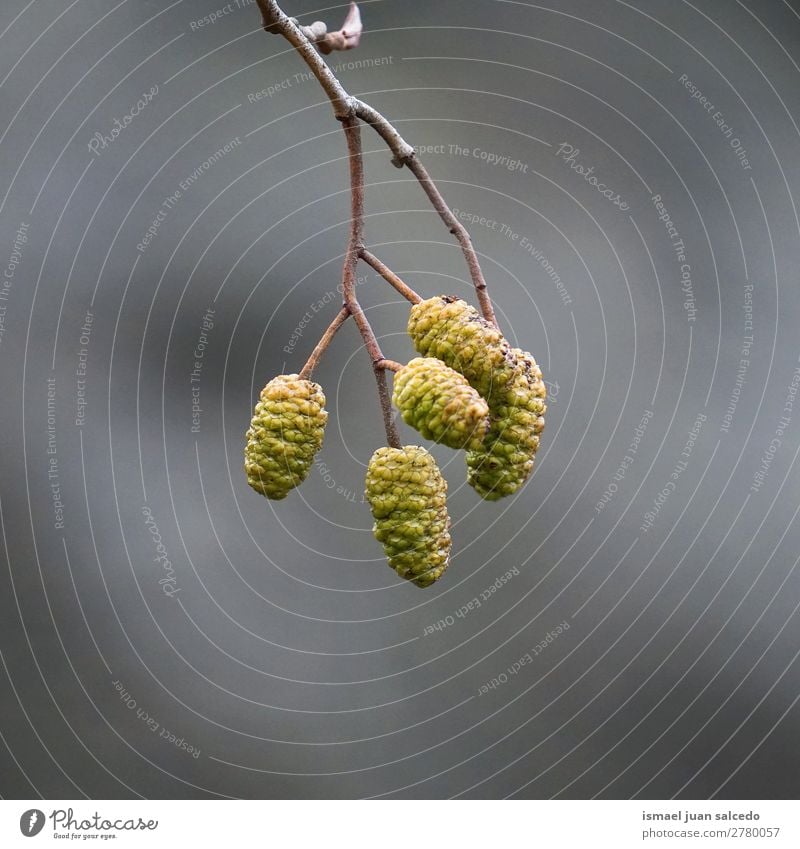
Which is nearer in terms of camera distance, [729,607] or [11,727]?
[11,727]

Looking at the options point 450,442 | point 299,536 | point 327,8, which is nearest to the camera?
point 450,442

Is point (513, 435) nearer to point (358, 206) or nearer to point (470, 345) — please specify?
point (470, 345)

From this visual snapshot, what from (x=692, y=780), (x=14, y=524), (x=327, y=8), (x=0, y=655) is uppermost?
(x=327, y=8)

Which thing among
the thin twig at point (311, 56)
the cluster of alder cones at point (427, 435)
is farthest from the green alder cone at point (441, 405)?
the thin twig at point (311, 56)

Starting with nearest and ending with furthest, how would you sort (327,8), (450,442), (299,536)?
(450,442), (327,8), (299,536)

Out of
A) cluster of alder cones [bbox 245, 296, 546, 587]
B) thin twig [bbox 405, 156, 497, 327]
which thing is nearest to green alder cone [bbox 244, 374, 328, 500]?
cluster of alder cones [bbox 245, 296, 546, 587]

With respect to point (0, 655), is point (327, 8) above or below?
above

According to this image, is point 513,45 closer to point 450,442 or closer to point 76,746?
point 450,442

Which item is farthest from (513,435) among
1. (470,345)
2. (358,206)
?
(358,206)

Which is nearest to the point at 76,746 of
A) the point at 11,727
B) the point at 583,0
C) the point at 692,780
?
the point at 11,727
